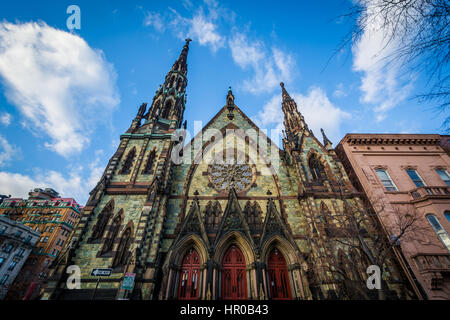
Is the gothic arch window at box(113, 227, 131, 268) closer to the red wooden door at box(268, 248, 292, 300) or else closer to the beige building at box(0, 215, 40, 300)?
the red wooden door at box(268, 248, 292, 300)

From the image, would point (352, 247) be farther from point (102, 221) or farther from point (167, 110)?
point (167, 110)

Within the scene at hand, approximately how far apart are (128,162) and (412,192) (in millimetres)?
21023

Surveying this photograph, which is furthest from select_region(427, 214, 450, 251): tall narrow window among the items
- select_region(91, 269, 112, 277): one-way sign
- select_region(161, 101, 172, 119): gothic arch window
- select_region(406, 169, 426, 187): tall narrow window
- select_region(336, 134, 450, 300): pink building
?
select_region(161, 101, 172, 119): gothic arch window

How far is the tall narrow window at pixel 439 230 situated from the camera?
11.5 meters

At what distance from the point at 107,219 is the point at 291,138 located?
15940 millimetres

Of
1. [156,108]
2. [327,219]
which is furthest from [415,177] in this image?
[156,108]

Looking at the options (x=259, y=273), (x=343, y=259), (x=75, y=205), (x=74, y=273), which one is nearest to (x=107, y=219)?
(x=74, y=273)

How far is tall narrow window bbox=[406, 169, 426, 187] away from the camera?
14673 mm

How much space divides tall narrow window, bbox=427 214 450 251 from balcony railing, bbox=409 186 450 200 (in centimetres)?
129

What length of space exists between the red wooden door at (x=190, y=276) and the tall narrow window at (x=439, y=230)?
14.6 m

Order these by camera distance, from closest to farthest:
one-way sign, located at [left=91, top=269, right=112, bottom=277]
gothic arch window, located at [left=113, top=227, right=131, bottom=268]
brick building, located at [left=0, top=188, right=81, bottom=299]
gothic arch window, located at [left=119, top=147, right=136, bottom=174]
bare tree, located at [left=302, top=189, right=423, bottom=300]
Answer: one-way sign, located at [left=91, top=269, right=112, bottom=277] → bare tree, located at [left=302, top=189, right=423, bottom=300] → gothic arch window, located at [left=113, top=227, right=131, bottom=268] → gothic arch window, located at [left=119, top=147, right=136, bottom=174] → brick building, located at [left=0, top=188, right=81, bottom=299]

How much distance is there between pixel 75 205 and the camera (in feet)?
174
